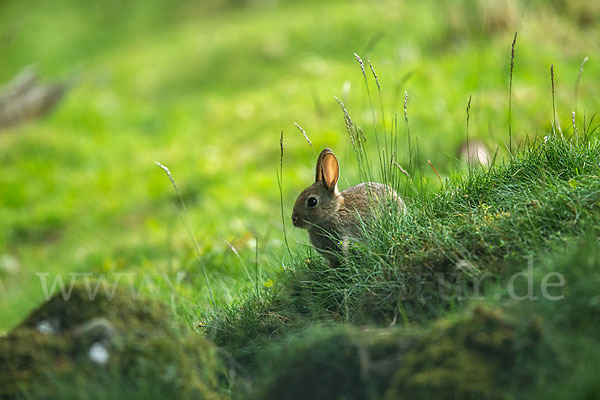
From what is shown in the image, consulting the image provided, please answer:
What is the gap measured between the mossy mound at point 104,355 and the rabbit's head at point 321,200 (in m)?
1.63

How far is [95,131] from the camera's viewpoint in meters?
11.3

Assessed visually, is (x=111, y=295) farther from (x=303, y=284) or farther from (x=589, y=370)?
(x=589, y=370)

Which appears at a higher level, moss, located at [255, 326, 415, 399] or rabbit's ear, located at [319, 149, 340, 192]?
rabbit's ear, located at [319, 149, 340, 192]

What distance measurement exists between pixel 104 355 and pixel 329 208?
6.83 ft

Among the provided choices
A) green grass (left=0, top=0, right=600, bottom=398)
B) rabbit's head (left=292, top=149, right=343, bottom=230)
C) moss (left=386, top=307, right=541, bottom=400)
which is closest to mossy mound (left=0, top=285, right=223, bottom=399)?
green grass (left=0, top=0, right=600, bottom=398)

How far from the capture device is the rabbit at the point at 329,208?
4.03 metres

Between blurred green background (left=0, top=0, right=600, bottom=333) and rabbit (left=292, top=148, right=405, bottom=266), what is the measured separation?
0.30 meters

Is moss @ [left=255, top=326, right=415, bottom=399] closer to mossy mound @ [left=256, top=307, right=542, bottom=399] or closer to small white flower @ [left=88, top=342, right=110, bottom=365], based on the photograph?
mossy mound @ [left=256, top=307, right=542, bottom=399]

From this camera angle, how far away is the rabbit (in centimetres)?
403

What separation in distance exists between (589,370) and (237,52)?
1193 cm

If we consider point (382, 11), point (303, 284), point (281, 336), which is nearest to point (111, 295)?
point (281, 336)

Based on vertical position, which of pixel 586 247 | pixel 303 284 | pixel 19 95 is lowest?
pixel 303 284

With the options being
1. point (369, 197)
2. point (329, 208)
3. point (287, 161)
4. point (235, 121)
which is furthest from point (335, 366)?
point (235, 121)

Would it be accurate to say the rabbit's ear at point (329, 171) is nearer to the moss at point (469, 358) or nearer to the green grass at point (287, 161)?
the green grass at point (287, 161)
